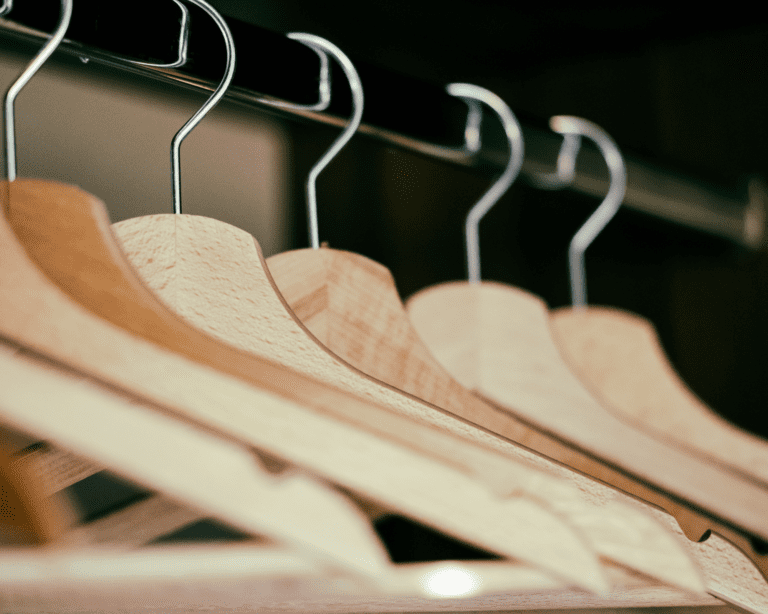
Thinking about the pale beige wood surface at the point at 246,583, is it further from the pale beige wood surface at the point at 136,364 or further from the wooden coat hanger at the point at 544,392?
the wooden coat hanger at the point at 544,392

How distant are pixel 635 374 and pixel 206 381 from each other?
480 mm

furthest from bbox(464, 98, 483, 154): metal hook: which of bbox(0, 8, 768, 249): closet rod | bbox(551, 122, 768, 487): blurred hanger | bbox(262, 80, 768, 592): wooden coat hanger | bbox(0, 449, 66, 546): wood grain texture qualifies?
bbox(0, 449, 66, 546): wood grain texture

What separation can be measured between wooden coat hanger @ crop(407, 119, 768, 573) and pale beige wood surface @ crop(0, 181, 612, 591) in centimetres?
22

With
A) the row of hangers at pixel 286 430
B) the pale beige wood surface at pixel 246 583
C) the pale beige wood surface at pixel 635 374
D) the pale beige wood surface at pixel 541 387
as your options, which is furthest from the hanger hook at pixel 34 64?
the pale beige wood surface at pixel 635 374

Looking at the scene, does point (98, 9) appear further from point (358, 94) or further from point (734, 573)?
point (734, 573)

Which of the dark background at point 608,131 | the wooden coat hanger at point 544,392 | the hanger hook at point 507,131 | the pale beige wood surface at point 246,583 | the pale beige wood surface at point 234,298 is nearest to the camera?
the pale beige wood surface at point 246,583

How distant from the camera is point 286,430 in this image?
0.28 meters

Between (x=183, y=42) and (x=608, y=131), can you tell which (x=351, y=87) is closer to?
(x=183, y=42)

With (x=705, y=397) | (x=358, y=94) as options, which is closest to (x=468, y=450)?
(x=358, y=94)

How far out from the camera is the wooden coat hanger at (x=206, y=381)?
26 centimetres

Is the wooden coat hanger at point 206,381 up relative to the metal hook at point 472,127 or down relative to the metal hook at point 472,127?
down

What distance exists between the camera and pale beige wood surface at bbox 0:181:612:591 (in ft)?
0.86

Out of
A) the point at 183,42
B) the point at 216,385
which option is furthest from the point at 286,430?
the point at 183,42

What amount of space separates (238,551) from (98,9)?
0.31 metres
